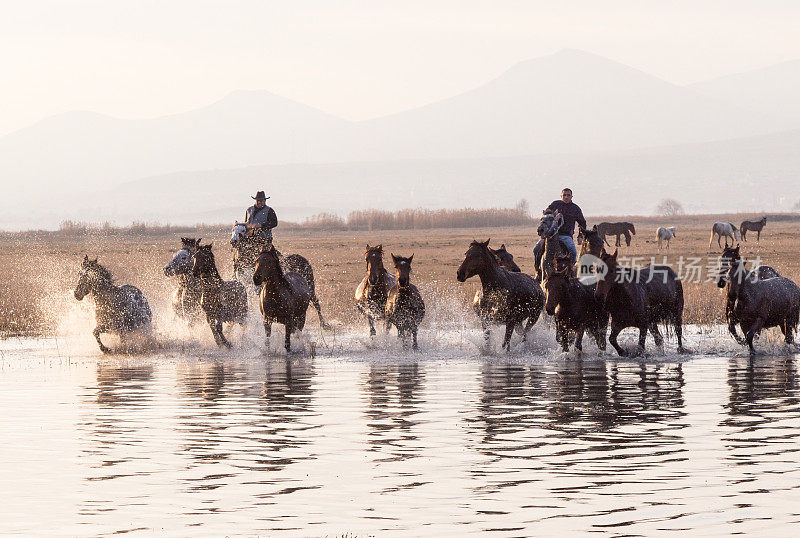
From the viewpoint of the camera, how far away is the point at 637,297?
778 inches

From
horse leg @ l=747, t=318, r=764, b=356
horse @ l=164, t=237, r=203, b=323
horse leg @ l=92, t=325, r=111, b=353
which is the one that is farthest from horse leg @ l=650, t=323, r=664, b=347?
horse leg @ l=92, t=325, r=111, b=353

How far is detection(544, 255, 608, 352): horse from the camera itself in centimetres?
1962

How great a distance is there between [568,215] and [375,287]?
11.5 feet

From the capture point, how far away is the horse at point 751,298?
19.8 m

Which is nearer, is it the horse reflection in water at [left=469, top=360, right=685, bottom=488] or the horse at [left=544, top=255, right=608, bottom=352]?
the horse reflection in water at [left=469, top=360, right=685, bottom=488]

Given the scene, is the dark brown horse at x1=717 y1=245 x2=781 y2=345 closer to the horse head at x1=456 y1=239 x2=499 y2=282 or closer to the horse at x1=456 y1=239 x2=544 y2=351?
the horse at x1=456 y1=239 x2=544 y2=351

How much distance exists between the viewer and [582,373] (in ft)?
57.4

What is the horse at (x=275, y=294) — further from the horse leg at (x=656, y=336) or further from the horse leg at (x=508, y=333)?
the horse leg at (x=656, y=336)

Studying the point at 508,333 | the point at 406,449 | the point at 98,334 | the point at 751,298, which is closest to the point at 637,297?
the point at 751,298

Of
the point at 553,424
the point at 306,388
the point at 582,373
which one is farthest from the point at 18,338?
the point at 553,424

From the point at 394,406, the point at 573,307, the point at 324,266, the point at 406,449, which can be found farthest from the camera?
the point at 324,266

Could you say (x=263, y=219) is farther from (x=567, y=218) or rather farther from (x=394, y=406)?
(x=394, y=406)

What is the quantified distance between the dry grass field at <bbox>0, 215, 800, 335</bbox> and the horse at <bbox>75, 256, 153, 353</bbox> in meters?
4.14

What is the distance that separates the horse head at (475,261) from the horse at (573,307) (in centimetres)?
130
